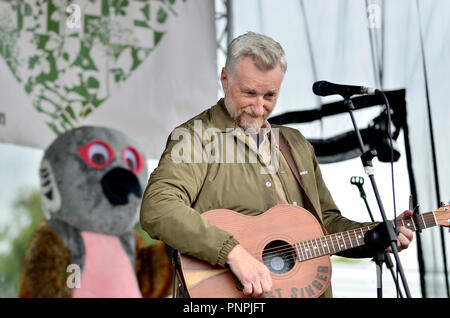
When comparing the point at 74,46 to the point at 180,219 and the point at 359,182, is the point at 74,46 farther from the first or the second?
the point at 180,219

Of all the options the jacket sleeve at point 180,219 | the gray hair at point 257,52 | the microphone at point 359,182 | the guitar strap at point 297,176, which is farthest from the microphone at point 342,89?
the microphone at point 359,182

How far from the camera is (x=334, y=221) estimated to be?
118 inches

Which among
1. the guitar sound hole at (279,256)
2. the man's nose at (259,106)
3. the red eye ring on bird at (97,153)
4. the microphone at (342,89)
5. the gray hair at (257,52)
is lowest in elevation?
the guitar sound hole at (279,256)

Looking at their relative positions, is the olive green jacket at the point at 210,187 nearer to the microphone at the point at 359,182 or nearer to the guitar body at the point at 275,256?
the guitar body at the point at 275,256

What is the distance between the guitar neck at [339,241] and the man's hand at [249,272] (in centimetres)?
32

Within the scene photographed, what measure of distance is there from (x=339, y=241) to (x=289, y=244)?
0.24m

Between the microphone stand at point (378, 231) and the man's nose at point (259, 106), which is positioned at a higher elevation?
the man's nose at point (259, 106)

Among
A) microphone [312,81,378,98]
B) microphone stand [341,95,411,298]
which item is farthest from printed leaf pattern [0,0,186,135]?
microphone stand [341,95,411,298]

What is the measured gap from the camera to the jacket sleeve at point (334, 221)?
9.31 ft

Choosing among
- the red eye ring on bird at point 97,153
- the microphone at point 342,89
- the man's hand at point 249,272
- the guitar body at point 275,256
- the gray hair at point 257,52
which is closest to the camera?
the man's hand at point 249,272

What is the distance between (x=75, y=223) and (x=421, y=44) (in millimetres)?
2946

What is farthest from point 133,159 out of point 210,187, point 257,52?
point 257,52

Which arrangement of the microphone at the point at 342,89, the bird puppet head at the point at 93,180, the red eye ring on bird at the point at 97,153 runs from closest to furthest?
the microphone at the point at 342,89, the bird puppet head at the point at 93,180, the red eye ring on bird at the point at 97,153

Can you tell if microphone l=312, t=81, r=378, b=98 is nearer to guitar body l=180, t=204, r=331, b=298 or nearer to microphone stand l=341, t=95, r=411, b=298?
microphone stand l=341, t=95, r=411, b=298
